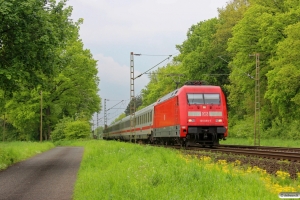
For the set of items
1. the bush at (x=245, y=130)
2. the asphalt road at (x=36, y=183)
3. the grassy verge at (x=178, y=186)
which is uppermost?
the bush at (x=245, y=130)

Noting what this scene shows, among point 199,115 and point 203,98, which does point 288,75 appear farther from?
point 199,115

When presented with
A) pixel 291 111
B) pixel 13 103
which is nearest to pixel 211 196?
pixel 291 111

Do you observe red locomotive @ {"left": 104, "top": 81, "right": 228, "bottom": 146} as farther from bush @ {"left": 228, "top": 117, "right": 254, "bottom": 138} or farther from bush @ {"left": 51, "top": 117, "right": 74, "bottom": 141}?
bush @ {"left": 51, "top": 117, "right": 74, "bottom": 141}

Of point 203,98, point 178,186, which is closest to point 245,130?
point 203,98

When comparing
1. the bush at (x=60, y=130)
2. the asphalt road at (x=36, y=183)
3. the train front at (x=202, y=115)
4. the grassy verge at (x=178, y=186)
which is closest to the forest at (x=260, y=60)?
the train front at (x=202, y=115)

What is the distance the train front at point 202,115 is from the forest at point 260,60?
8929 mm

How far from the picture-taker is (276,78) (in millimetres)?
36281

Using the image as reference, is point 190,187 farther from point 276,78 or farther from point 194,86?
point 276,78

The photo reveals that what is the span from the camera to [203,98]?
2520 centimetres

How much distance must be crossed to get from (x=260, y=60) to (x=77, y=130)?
24.0 metres

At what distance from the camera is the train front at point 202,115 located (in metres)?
24.5

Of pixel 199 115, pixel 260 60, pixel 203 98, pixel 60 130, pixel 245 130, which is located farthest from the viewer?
pixel 60 130

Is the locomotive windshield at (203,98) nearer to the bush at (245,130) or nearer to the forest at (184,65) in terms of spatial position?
the forest at (184,65)

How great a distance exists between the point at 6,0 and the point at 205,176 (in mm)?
10673
